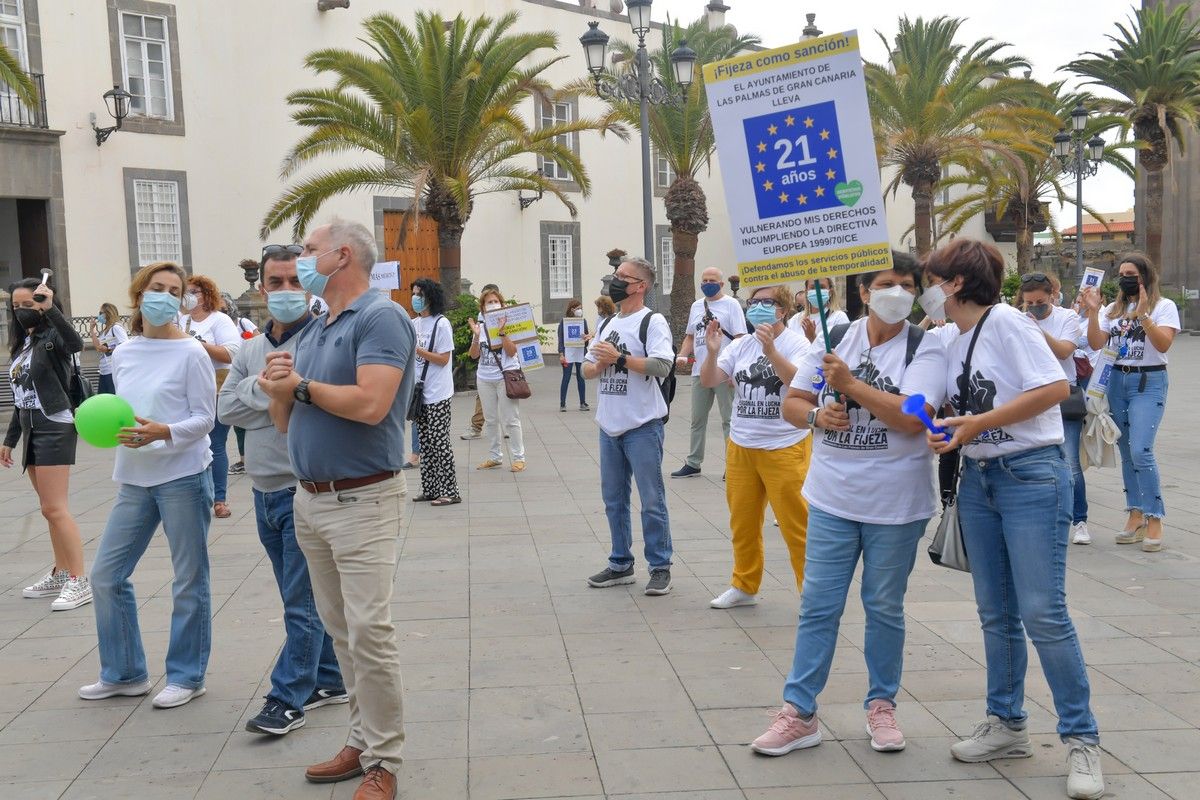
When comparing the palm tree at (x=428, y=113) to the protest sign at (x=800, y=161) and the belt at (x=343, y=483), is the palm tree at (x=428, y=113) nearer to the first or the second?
the protest sign at (x=800, y=161)

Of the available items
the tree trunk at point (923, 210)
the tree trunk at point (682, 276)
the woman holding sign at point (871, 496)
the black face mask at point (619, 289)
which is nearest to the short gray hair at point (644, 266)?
the black face mask at point (619, 289)

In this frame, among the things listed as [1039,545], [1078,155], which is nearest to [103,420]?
[1039,545]

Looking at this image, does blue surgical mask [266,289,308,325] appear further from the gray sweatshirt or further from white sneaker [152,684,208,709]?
white sneaker [152,684,208,709]

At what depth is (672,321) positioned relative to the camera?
25.9 m

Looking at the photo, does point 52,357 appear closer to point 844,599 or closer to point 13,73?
point 844,599

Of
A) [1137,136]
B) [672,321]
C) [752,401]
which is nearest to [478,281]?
[672,321]

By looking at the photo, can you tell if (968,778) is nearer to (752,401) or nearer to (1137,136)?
(752,401)

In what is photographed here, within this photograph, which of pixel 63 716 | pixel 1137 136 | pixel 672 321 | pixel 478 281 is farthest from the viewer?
pixel 1137 136

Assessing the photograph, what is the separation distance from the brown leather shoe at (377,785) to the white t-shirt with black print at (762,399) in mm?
2733

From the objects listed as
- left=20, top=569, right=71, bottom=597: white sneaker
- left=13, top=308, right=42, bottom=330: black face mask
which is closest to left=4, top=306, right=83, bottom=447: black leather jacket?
left=13, top=308, right=42, bottom=330: black face mask

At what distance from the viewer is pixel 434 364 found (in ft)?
31.7

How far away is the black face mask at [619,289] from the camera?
21.1 feet

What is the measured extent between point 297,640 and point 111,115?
19723mm

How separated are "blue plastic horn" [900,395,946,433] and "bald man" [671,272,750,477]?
16.5ft
